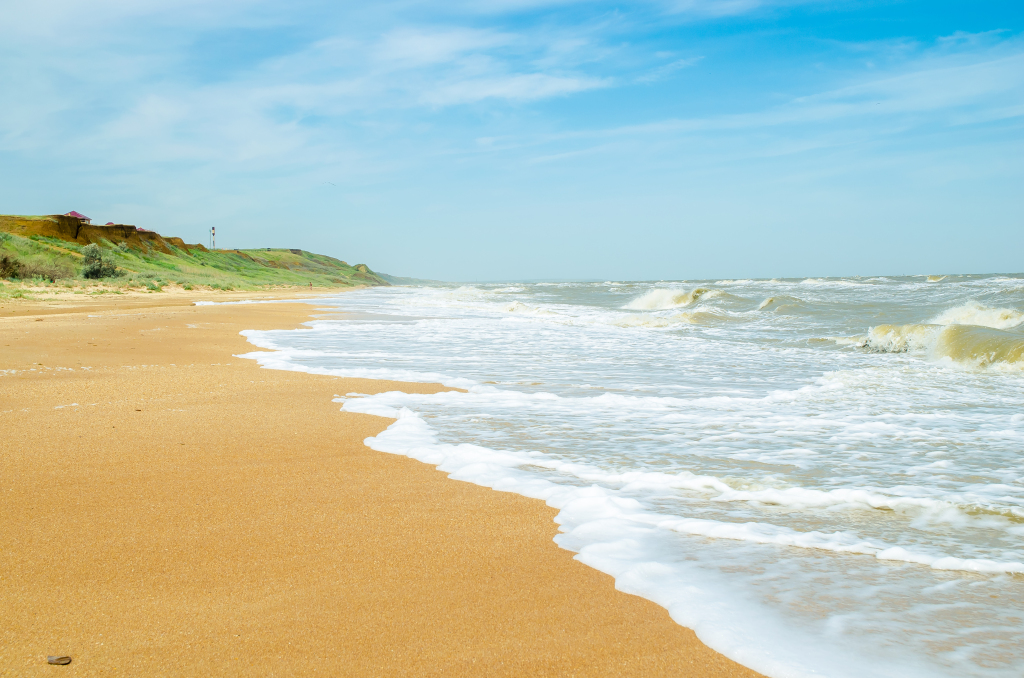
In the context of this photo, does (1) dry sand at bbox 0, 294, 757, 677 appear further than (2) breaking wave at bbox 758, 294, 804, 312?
No

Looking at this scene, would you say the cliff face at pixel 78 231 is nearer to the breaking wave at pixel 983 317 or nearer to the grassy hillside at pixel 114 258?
the grassy hillside at pixel 114 258

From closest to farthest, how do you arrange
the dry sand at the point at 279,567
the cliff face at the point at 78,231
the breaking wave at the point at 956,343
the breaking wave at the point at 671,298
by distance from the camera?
the dry sand at the point at 279,567, the breaking wave at the point at 956,343, the breaking wave at the point at 671,298, the cliff face at the point at 78,231

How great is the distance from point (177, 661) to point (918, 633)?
1964 mm

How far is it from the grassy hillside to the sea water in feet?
72.5

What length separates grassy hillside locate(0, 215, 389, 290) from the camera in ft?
80.2

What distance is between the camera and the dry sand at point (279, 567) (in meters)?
1.67

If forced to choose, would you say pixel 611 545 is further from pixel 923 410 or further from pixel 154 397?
pixel 154 397

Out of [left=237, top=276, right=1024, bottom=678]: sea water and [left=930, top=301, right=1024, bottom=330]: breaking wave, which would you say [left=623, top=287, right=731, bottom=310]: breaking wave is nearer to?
[left=930, top=301, right=1024, bottom=330]: breaking wave

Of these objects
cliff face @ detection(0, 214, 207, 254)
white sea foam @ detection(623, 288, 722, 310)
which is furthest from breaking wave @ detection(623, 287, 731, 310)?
cliff face @ detection(0, 214, 207, 254)

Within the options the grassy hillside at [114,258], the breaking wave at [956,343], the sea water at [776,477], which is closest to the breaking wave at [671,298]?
the breaking wave at [956,343]

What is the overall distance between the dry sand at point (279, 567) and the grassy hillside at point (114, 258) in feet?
77.7

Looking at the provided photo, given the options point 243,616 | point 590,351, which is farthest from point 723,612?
point 590,351

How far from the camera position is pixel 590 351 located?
858 centimetres

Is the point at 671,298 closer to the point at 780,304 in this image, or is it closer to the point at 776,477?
the point at 780,304
